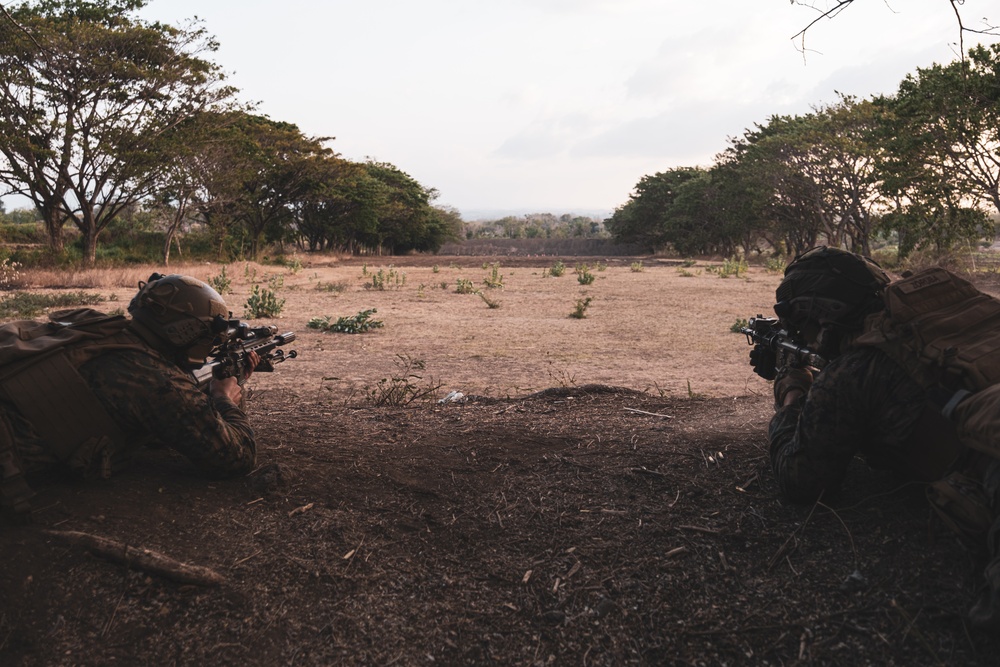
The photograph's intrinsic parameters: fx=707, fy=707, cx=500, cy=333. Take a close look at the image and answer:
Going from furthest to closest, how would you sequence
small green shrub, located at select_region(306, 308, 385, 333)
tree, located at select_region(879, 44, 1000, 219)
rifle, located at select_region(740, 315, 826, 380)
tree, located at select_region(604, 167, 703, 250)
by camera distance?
tree, located at select_region(604, 167, 703, 250) < tree, located at select_region(879, 44, 1000, 219) < small green shrub, located at select_region(306, 308, 385, 333) < rifle, located at select_region(740, 315, 826, 380)

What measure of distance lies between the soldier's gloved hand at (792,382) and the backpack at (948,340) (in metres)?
0.63

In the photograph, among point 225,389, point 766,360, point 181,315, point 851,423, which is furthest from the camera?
point 766,360

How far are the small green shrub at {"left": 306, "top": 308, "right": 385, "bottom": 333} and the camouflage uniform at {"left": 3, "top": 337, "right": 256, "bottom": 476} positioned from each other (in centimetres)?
834

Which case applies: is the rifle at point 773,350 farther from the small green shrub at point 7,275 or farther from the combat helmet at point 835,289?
the small green shrub at point 7,275

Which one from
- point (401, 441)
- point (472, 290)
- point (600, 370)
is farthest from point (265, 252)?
point (401, 441)

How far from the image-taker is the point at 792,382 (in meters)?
3.12

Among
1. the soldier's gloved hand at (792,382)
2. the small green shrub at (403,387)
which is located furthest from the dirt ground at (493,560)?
the small green shrub at (403,387)

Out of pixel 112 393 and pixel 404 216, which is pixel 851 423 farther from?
pixel 404 216

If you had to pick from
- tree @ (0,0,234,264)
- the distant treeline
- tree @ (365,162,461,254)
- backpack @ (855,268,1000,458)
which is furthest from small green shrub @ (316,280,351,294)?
the distant treeline

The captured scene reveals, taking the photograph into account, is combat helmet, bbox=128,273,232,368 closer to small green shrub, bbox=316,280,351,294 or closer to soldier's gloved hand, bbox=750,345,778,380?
soldier's gloved hand, bbox=750,345,778,380

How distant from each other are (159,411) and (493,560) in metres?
1.36

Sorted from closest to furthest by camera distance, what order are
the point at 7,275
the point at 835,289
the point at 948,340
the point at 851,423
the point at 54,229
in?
the point at 948,340, the point at 851,423, the point at 835,289, the point at 7,275, the point at 54,229

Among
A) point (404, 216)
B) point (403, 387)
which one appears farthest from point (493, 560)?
point (404, 216)

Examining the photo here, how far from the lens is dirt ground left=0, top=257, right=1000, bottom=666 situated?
199 cm
